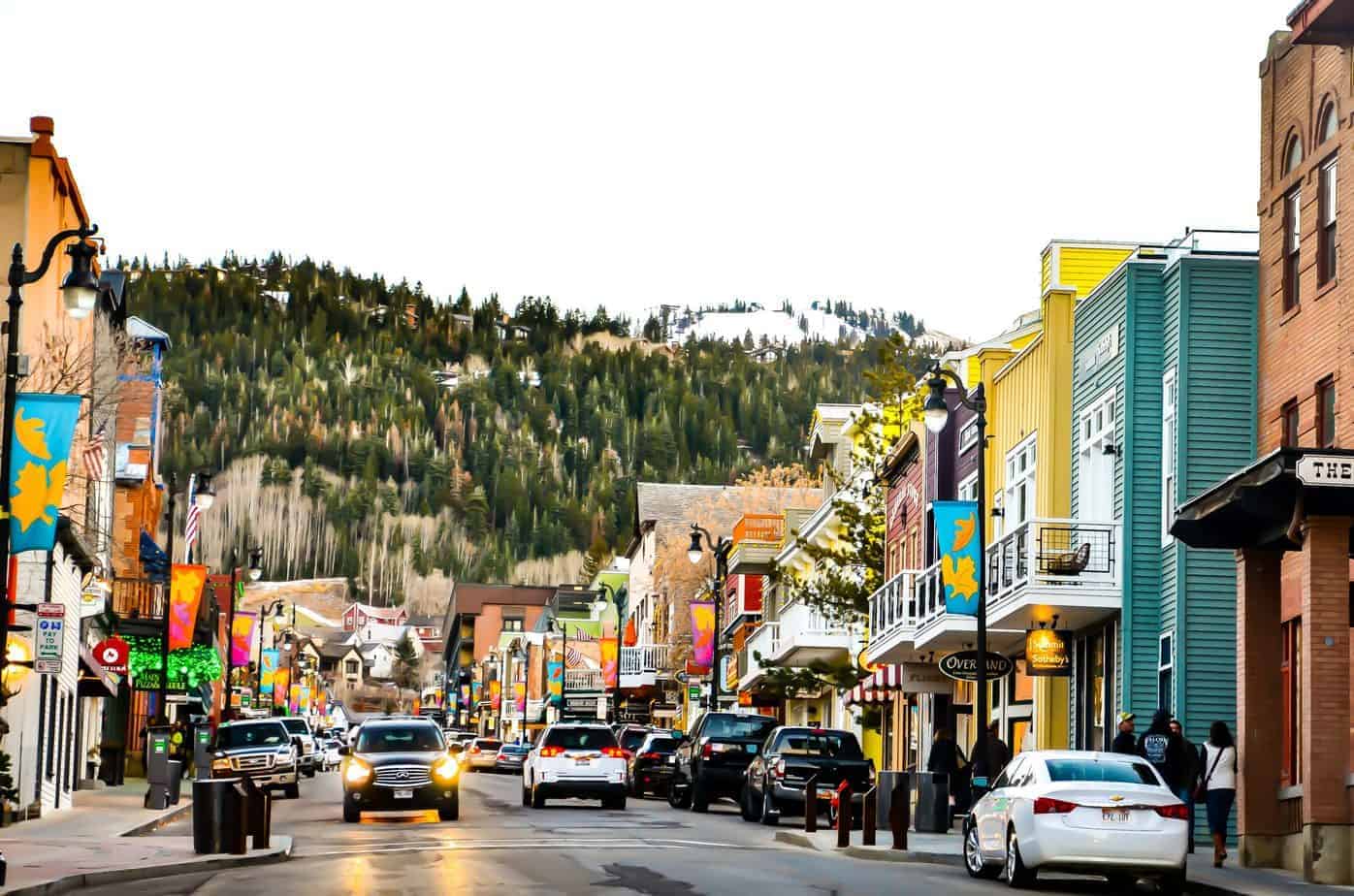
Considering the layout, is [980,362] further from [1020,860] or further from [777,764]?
[1020,860]

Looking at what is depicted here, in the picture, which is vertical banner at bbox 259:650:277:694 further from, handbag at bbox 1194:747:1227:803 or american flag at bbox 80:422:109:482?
handbag at bbox 1194:747:1227:803

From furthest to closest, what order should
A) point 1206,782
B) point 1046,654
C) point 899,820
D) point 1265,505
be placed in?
point 1046,654, point 899,820, point 1206,782, point 1265,505

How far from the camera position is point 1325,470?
862 inches

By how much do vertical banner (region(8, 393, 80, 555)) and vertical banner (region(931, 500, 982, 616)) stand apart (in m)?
15.1

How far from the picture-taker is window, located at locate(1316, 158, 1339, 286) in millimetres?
28953

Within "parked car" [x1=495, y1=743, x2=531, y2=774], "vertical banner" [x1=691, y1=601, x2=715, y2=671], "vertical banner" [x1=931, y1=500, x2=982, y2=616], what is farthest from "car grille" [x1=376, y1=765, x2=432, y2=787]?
"parked car" [x1=495, y1=743, x2=531, y2=774]

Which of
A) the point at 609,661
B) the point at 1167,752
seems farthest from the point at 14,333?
the point at 609,661

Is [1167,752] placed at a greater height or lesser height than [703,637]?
lesser

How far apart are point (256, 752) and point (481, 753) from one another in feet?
159

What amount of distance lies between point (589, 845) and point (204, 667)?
126ft

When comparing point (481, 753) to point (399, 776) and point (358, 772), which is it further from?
point (399, 776)

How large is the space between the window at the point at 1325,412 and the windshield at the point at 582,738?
18.4m

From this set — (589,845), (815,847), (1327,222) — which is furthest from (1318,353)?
(589,845)

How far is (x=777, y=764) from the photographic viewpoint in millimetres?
37781
